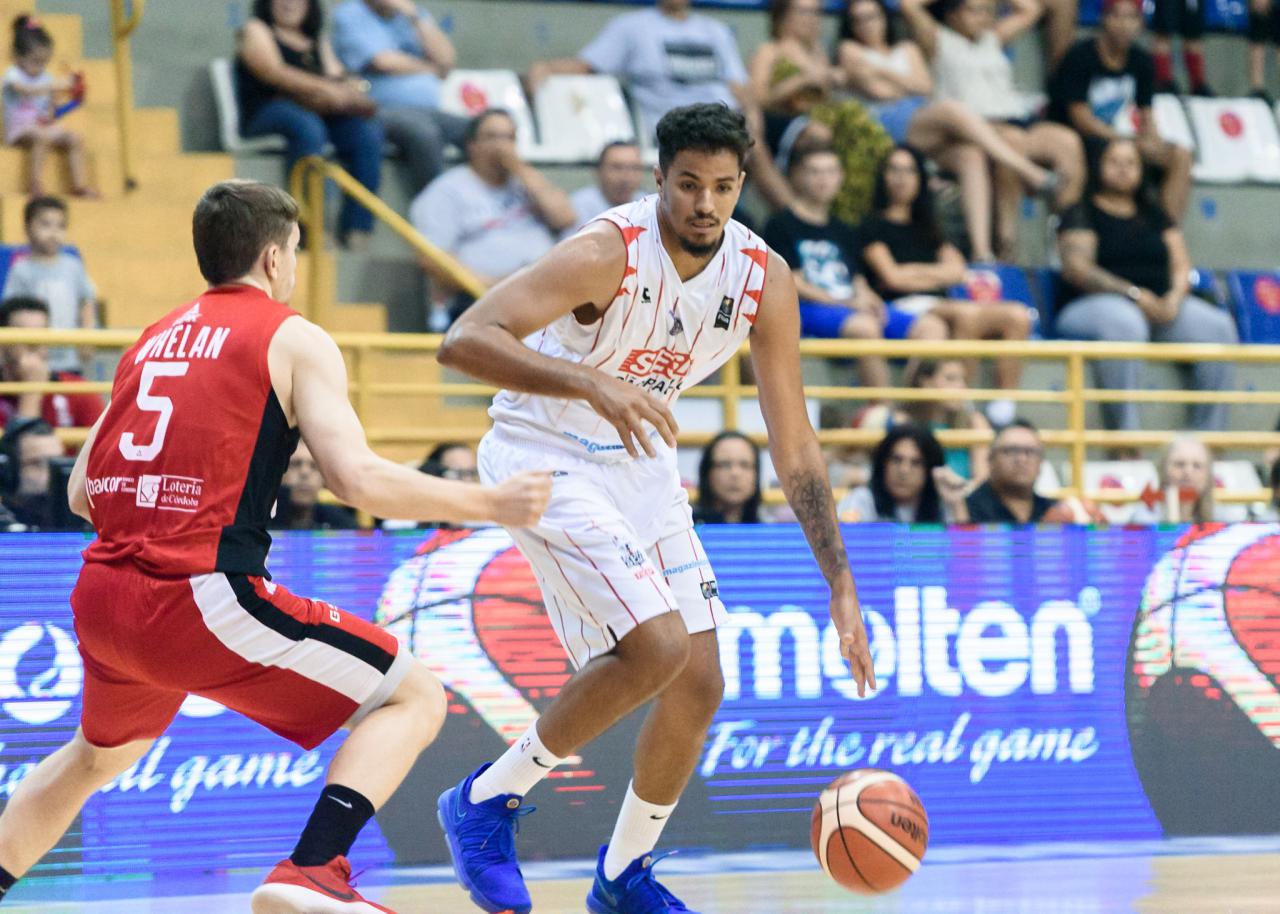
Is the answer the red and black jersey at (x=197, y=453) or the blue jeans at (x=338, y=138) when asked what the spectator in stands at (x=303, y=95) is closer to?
the blue jeans at (x=338, y=138)

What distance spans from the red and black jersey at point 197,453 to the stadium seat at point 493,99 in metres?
7.61

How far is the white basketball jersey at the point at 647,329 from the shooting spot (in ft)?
16.4

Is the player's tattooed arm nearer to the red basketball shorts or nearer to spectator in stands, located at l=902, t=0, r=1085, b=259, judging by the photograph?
the red basketball shorts

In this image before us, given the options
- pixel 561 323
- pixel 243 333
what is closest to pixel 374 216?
pixel 561 323

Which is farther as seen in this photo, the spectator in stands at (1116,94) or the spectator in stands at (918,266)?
the spectator in stands at (1116,94)

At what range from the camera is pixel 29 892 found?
6215 mm

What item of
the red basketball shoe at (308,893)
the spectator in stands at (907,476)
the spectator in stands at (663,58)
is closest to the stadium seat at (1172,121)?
the spectator in stands at (663,58)

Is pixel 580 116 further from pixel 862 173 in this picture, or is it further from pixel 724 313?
pixel 724 313

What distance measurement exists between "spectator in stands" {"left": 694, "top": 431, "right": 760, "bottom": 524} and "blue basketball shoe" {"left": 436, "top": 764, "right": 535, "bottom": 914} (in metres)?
2.92

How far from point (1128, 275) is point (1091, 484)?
1.91 m

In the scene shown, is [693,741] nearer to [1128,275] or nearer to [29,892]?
[29,892]

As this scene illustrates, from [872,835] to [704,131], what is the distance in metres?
1.94

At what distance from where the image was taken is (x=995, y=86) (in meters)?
13.1

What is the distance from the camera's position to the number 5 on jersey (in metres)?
4.18
